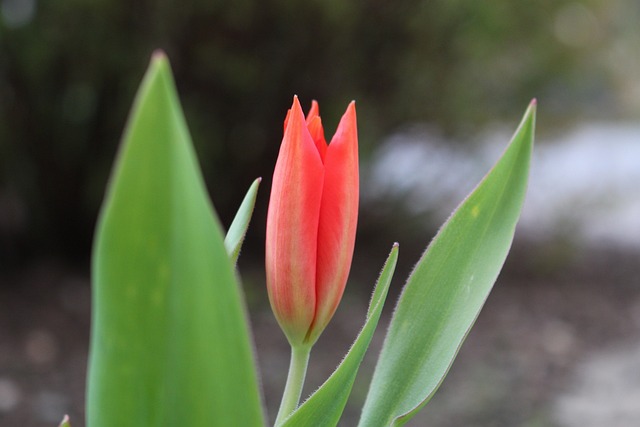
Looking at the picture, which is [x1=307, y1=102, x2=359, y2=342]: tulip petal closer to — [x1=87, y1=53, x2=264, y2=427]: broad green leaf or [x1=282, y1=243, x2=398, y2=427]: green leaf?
[x1=282, y1=243, x2=398, y2=427]: green leaf

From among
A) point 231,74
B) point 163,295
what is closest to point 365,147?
point 231,74

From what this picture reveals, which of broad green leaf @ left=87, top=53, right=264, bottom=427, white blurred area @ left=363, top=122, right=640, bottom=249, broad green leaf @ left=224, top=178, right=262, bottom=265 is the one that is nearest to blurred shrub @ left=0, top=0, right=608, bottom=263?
white blurred area @ left=363, top=122, right=640, bottom=249

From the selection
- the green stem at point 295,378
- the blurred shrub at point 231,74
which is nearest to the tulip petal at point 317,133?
the green stem at point 295,378

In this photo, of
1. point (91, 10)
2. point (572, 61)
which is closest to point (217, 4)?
point (91, 10)

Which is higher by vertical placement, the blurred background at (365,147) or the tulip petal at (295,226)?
the blurred background at (365,147)

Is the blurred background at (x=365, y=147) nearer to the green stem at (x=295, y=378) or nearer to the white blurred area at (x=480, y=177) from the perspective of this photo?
the white blurred area at (x=480, y=177)

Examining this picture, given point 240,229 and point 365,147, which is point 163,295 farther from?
point 365,147
